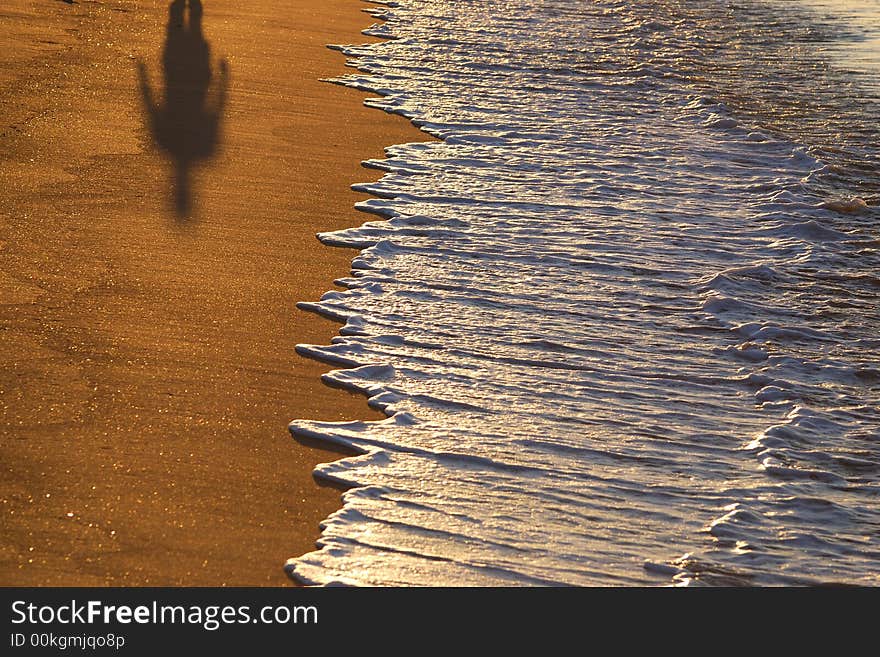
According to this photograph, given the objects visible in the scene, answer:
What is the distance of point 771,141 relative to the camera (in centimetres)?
916

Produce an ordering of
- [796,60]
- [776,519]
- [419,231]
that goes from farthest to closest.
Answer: [796,60] → [419,231] → [776,519]

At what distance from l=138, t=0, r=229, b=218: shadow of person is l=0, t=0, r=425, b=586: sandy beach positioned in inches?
1.0

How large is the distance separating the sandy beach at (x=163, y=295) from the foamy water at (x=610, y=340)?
0.23 metres


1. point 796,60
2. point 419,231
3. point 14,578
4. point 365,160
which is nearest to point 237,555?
point 14,578

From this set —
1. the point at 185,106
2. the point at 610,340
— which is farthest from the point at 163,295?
the point at 185,106

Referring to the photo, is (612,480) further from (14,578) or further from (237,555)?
(14,578)

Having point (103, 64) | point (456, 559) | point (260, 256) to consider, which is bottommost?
point (456, 559)

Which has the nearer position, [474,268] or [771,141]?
[474,268]

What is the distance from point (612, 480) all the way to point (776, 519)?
660mm

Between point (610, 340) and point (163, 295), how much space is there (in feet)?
7.57

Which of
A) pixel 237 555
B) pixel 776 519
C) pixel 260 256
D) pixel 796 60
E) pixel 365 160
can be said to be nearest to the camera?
pixel 237 555

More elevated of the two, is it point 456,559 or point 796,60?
point 796,60

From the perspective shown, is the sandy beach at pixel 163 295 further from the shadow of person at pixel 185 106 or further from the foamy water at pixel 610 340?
the foamy water at pixel 610 340

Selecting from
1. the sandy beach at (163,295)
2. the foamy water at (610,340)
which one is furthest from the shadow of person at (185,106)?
the foamy water at (610,340)
